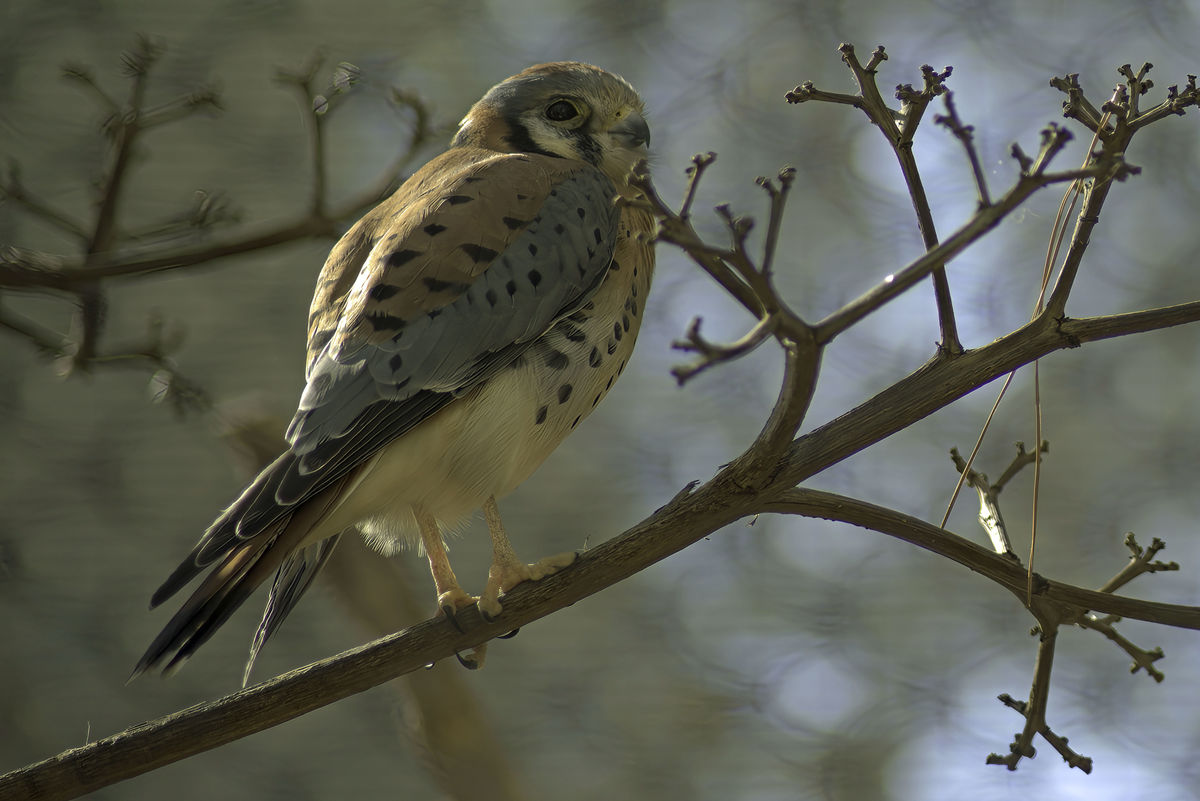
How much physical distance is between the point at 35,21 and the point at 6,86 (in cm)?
22

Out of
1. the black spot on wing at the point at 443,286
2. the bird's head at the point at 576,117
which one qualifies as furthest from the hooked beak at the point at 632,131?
the black spot on wing at the point at 443,286

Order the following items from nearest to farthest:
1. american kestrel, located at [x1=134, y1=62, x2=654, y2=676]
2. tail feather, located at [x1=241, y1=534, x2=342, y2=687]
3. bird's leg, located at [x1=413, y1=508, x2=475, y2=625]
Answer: american kestrel, located at [x1=134, y1=62, x2=654, y2=676], bird's leg, located at [x1=413, y1=508, x2=475, y2=625], tail feather, located at [x1=241, y1=534, x2=342, y2=687]

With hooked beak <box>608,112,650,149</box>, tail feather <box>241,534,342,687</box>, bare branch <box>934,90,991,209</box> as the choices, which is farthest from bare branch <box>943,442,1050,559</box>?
tail feather <box>241,534,342,687</box>

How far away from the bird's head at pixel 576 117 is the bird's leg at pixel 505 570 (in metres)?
0.57

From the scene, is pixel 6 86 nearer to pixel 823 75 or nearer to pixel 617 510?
pixel 617 510

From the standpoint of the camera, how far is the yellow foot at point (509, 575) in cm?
125

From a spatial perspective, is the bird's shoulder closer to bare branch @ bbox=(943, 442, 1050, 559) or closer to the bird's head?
the bird's head

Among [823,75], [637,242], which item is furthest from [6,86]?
[637,242]

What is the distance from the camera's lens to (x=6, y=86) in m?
3.45

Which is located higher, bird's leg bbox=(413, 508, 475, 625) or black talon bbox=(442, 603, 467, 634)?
bird's leg bbox=(413, 508, 475, 625)

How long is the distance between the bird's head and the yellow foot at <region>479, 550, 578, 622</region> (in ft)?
1.98

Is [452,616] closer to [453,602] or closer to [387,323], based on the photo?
[453,602]

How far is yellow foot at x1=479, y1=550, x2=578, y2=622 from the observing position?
1.25 meters

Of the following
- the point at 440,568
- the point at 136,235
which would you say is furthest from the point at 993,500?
the point at 136,235
